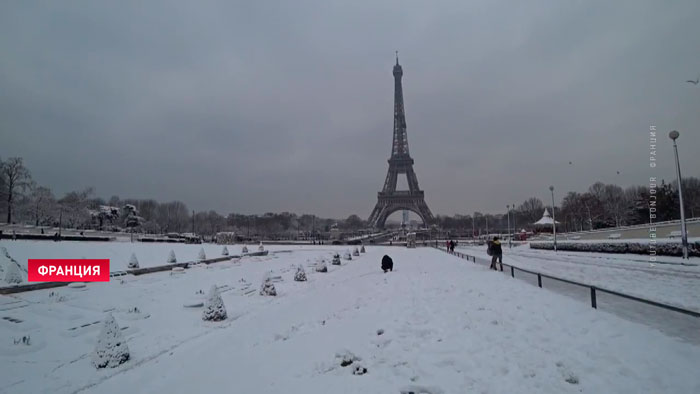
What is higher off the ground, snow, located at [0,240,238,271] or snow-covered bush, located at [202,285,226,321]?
snow, located at [0,240,238,271]

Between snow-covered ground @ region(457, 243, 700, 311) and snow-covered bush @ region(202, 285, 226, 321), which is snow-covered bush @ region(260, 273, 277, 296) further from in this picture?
snow-covered ground @ region(457, 243, 700, 311)

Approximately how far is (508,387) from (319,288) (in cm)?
1204

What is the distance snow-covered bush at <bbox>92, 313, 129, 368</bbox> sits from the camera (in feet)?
24.1

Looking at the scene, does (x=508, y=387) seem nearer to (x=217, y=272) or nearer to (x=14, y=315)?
(x=14, y=315)

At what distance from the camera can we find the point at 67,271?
1634cm

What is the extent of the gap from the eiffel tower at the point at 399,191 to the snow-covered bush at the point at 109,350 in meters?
75.1

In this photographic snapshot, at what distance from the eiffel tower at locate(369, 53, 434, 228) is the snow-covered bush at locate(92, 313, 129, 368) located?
246 ft

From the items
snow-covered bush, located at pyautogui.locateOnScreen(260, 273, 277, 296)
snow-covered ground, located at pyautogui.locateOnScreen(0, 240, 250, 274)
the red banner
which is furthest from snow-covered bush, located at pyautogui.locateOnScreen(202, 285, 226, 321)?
snow-covered ground, located at pyautogui.locateOnScreen(0, 240, 250, 274)

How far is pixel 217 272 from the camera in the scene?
22.1 meters

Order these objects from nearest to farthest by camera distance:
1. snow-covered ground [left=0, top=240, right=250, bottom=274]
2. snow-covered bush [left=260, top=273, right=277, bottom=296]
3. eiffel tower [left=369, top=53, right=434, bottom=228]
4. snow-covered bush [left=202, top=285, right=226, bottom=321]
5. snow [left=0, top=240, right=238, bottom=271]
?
snow-covered bush [left=202, top=285, right=226, bottom=321] → snow-covered bush [left=260, top=273, right=277, bottom=296] → snow-covered ground [left=0, top=240, right=250, bottom=274] → snow [left=0, top=240, right=238, bottom=271] → eiffel tower [left=369, top=53, right=434, bottom=228]

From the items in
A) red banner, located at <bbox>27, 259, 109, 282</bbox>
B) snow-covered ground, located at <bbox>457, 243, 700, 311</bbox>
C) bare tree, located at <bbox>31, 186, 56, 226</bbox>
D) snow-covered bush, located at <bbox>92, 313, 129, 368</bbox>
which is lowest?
snow-covered bush, located at <bbox>92, 313, 129, 368</bbox>

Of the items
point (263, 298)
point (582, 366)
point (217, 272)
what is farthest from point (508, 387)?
point (217, 272)

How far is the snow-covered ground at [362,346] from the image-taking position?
5.11 meters

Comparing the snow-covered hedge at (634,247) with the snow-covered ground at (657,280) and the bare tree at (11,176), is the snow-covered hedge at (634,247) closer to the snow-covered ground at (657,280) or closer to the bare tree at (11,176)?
the snow-covered ground at (657,280)
